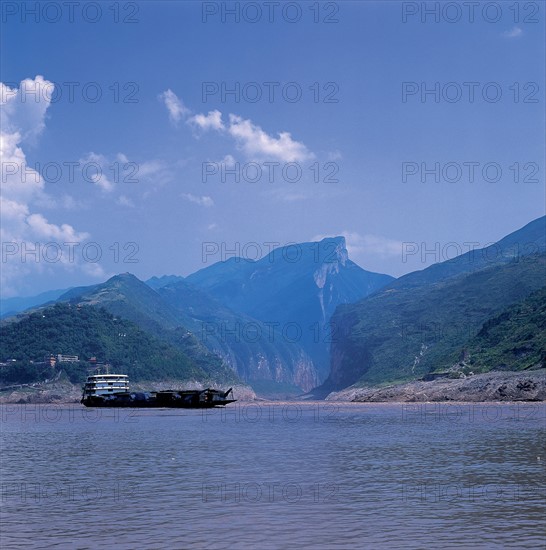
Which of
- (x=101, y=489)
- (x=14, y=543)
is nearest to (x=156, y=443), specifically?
(x=101, y=489)

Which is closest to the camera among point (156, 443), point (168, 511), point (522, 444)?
point (168, 511)

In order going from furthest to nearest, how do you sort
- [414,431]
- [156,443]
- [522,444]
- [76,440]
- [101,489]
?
[414,431], [76,440], [156,443], [522,444], [101,489]

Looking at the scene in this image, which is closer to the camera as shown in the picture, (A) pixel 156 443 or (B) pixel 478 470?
(B) pixel 478 470

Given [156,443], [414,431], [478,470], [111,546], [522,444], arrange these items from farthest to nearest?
[414,431] → [156,443] → [522,444] → [478,470] → [111,546]

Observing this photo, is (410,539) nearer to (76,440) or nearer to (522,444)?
(522,444)

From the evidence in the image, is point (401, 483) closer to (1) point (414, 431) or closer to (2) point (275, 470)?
(2) point (275, 470)

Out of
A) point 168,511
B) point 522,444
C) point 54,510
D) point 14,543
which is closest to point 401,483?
point 168,511

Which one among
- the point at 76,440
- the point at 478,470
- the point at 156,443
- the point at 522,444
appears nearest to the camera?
the point at 478,470

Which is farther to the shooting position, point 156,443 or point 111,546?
point 156,443

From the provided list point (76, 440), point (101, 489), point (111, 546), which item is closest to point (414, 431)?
point (76, 440)
